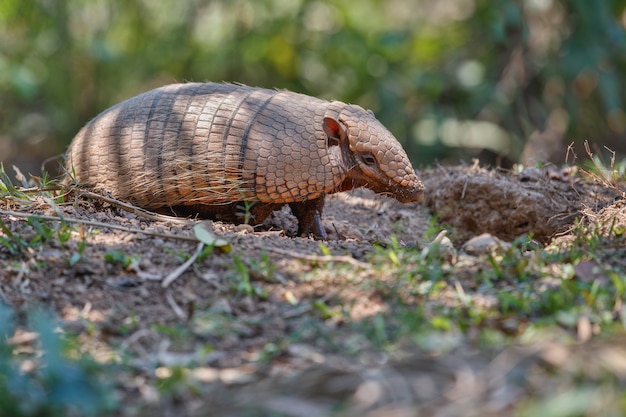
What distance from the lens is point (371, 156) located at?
5.16 m

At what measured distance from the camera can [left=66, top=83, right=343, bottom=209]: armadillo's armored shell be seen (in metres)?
5.01

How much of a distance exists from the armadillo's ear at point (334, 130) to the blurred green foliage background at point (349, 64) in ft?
21.5

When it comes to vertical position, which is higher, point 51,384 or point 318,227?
→ point 51,384

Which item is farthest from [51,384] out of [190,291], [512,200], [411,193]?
[512,200]

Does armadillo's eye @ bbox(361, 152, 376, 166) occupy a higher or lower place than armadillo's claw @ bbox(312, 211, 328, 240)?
higher

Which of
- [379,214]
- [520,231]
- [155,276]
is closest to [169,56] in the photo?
[379,214]

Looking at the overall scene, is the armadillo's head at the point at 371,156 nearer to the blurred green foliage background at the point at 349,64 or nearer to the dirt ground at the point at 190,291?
the dirt ground at the point at 190,291

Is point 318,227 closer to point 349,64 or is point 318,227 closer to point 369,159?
point 369,159

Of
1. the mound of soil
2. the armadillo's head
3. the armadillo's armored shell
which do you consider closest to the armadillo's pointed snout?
the armadillo's head

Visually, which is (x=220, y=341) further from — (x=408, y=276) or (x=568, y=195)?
(x=568, y=195)

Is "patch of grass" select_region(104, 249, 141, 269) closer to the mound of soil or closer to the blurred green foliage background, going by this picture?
the mound of soil

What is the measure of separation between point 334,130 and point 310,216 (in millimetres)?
620

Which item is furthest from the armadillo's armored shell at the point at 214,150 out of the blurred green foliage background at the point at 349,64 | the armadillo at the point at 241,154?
the blurred green foliage background at the point at 349,64

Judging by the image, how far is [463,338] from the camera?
3.04 meters
